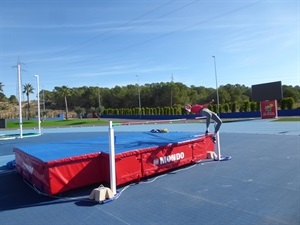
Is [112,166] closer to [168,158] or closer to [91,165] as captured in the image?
[91,165]

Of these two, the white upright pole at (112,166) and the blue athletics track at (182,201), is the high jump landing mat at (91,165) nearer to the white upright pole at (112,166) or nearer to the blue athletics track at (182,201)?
the blue athletics track at (182,201)

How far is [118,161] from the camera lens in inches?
269

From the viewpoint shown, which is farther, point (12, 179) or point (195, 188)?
point (12, 179)

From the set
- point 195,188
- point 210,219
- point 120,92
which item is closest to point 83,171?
point 195,188

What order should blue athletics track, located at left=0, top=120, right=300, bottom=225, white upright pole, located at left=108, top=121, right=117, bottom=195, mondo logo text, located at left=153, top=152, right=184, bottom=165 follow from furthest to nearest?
mondo logo text, located at left=153, top=152, right=184, bottom=165 → white upright pole, located at left=108, top=121, right=117, bottom=195 → blue athletics track, located at left=0, top=120, right=300, bottom=225

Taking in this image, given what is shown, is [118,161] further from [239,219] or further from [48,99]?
[48,99]

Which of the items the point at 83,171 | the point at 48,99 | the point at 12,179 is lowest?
the point at 12,179

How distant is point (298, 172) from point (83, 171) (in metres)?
5.70

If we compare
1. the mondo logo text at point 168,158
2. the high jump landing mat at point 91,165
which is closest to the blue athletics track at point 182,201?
the high jump landing mat at point 91,165

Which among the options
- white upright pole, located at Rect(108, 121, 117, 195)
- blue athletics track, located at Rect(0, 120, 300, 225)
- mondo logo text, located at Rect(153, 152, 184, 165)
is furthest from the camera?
mondo logo text, located at Rect(153, 152, 184, 165)

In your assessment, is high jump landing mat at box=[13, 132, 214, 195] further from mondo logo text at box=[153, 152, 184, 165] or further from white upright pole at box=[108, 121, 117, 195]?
white upright pole at box=[108, 121, 117, 195]

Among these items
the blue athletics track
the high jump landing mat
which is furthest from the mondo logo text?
the blue athletics track

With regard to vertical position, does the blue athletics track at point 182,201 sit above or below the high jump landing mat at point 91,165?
below

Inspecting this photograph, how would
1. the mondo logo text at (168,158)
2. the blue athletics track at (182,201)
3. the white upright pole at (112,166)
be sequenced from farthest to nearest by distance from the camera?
the mondo logo text at (168,158) < the white upright pole at (112,166) < the blue athletics track at (182,201)
